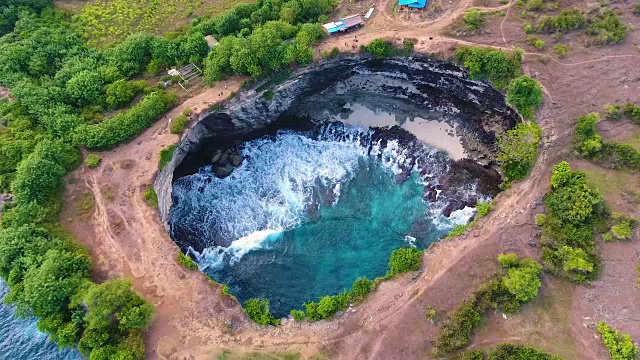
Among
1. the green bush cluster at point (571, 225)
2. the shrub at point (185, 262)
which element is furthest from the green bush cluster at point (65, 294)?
the green bush cluster at point (571, 225)

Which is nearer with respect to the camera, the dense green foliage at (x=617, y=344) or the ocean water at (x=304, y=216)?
the dense green foliage at (x=617, y=344)

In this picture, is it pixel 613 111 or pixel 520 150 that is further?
pixel 613 111

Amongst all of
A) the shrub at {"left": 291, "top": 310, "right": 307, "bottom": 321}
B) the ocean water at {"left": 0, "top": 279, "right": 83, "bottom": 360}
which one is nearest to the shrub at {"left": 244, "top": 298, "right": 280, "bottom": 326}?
the shrub at {"left": 291, "top": 310, "right": 307, "bottom": 321}

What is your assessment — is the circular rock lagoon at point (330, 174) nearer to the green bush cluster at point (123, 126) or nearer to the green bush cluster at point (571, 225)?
the green bush cluster at point (123, 126)

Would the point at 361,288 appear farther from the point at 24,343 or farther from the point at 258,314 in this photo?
the point at 24,343

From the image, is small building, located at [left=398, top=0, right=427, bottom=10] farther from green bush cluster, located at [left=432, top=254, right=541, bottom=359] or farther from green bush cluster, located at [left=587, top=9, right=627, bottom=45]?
green bush cluster, located at [left=432, top=254, right=541, bottom=359]

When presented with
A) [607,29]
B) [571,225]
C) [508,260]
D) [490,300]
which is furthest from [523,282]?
[607,29]
